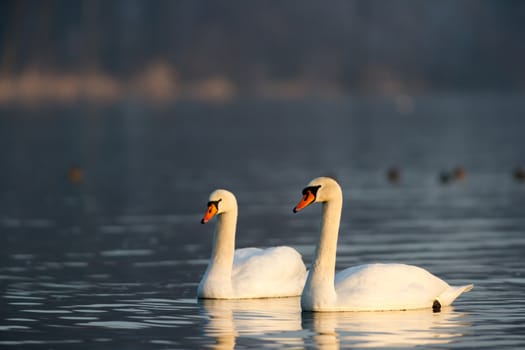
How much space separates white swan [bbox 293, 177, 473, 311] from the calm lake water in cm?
17

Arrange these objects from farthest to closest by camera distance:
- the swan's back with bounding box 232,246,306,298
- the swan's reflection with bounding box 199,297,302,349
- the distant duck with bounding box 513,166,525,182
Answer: the distant duck with bounding box 513,166,525,182 < the swan's back with bounding box 232,246,306,298 < the swan's reflection with bounding box 199,297,302,349

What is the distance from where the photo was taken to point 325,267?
61.2 ft

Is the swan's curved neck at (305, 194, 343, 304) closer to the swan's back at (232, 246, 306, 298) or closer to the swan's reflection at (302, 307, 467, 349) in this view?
the swan's reflection at (302, 307, 467, 349)

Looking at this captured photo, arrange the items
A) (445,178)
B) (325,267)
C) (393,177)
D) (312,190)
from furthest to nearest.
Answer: (393,177) < (445,178) < (312,190) < (325,267)

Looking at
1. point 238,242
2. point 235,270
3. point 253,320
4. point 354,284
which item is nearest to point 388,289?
point 354,284

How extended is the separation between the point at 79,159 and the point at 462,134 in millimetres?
37287

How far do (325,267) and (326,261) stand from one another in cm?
10

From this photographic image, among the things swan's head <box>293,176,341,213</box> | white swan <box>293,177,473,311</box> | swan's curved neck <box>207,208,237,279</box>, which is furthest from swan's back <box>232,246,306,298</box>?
swan's head <box>293,176,341,213</box>

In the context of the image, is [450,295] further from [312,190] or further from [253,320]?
[253,320]

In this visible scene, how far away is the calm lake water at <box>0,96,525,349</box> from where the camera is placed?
1745 cm

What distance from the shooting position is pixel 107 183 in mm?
46219

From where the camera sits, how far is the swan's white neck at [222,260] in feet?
66.2

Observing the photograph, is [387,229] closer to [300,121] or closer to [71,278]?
[71,278]

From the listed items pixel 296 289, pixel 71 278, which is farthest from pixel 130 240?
pixel 296 289
